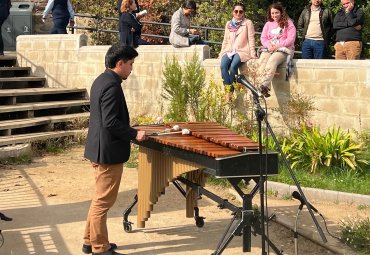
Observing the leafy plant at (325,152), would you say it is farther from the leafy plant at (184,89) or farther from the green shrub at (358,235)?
the green shrub at (358,235)

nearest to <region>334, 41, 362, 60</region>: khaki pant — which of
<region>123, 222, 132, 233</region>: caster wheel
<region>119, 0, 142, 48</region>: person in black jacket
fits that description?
<region>119, 0, 142, 48</region>: person in black jacket

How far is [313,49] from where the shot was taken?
12727 mm

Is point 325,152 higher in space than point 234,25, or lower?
lower

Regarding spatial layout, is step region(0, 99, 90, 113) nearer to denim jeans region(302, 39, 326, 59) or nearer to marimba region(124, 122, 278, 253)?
denim jeans region(302, 39, 326, 59)


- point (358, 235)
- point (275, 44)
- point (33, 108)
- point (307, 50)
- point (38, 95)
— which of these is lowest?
point (358, 235)

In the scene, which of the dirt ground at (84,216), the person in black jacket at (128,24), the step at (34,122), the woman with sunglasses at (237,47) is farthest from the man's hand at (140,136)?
the person in black jacket at (128,24)

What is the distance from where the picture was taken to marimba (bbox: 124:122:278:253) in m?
6.28

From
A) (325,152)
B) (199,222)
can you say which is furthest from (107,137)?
(325,152)

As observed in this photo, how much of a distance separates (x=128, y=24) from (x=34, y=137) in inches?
115

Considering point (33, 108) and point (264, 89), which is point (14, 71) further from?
point (264, 89)

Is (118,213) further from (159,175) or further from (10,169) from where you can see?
(10,169)

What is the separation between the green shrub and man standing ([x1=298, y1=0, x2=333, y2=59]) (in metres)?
5.51

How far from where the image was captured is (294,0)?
54.3 ft

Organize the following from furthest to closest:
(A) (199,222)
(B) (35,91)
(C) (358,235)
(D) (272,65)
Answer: (B) (35,91), (D) (272,65), (A) (199,222), (C) (358,235)
